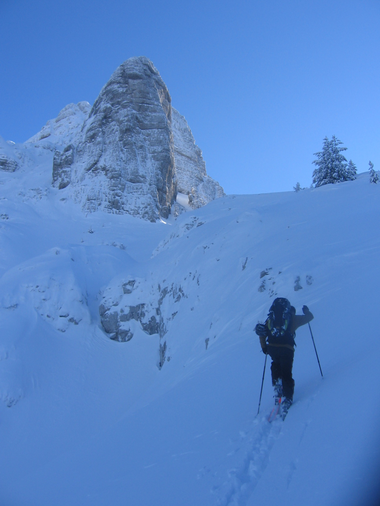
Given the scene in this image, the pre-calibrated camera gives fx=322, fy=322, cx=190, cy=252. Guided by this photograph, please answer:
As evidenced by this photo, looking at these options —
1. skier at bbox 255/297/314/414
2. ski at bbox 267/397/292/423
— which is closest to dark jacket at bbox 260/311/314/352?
skier at bbox 255/297/314/414

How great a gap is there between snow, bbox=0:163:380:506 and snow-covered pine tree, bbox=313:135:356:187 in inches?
310

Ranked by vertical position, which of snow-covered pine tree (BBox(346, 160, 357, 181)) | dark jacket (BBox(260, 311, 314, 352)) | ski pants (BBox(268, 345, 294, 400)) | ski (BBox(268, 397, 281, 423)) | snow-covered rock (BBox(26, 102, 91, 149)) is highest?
snow-covered rock (BBox(26, 102, 91, 149))

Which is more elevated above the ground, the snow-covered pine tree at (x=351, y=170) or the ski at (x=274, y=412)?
the snow-covered pine tree at (x=351, y=170)

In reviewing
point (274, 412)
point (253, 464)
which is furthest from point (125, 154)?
point (253, 464)

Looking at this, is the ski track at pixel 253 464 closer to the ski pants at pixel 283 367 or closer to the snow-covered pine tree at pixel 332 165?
the ski pants at pixel 283 367

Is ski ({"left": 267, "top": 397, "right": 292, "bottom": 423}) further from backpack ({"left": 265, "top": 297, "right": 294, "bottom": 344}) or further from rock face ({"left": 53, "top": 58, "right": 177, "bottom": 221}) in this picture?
rock face ({"left": 53, "top": 58, "right": 177, "bottom": 221})

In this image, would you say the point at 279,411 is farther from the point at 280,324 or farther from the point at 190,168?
the point at 190,168

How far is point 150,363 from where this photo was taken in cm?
1427

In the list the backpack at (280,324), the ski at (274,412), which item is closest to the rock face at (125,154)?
the backpack at (280,324)

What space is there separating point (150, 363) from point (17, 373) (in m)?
5.43

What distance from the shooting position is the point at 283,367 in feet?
13.3

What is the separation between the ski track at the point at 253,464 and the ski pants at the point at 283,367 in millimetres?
366

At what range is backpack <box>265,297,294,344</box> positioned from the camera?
416cm

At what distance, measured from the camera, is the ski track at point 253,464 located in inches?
108
